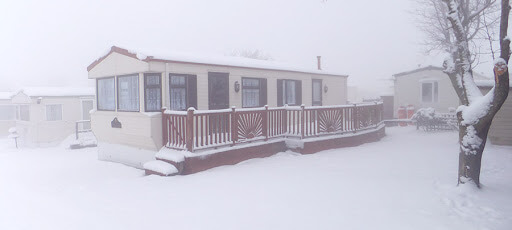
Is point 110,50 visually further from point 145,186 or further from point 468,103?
point 468,103

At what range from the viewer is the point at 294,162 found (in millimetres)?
8562

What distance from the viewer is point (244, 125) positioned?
29.1ft

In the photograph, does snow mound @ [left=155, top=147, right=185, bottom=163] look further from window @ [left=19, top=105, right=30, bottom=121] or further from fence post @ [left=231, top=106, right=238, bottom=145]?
window @ [left=19, top=105, right=30, bottom=121]

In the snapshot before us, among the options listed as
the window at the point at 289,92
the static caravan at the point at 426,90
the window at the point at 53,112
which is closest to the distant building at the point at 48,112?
the window at the point at 53,112

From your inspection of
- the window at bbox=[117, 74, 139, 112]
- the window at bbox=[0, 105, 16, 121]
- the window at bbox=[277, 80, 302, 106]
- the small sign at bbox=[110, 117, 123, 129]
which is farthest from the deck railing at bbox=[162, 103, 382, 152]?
the window at bbox=[0, 105, 16, 121]

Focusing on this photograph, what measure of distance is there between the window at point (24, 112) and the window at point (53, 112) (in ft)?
5.99

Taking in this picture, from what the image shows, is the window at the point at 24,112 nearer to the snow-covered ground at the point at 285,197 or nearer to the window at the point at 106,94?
the window at the point at 106,94

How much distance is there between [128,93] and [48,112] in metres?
14.7

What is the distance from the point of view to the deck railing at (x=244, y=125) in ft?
26.1

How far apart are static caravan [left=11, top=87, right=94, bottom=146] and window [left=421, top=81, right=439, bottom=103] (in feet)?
69.6

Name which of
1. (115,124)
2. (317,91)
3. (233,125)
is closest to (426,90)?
(317,91)

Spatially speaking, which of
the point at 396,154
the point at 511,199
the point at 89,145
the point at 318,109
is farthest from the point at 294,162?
the point at 89,145

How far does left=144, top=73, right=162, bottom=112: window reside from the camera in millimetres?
8930

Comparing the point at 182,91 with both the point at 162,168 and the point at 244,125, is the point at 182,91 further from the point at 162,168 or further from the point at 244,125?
the point at 162,168
